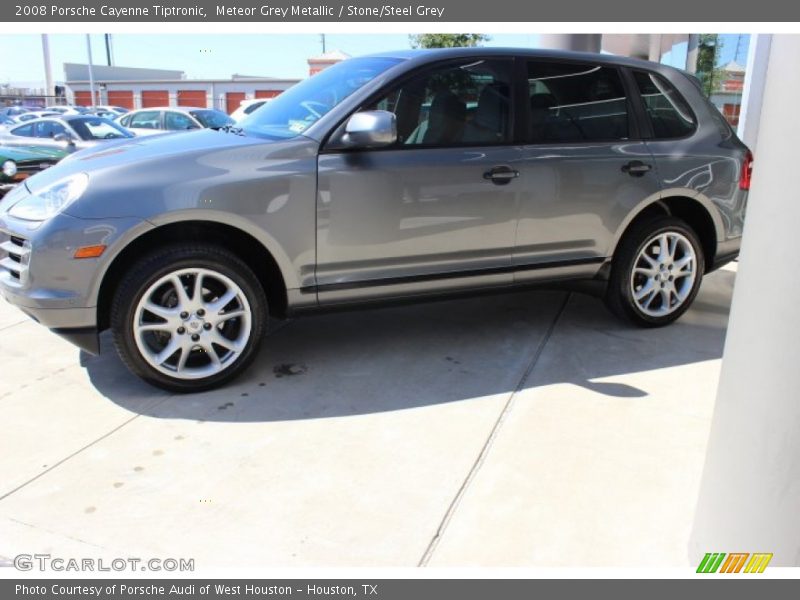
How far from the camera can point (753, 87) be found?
7211mm

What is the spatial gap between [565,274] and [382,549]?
8.13 ft

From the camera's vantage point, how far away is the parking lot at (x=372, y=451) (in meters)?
2.51

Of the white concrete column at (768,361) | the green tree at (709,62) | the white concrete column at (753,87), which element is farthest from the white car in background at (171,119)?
the white concrete column at (768,361)

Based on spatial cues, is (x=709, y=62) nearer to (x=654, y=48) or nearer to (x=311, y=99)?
(x=654, y=48)

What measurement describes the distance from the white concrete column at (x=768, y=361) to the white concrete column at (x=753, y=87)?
564 centimetres

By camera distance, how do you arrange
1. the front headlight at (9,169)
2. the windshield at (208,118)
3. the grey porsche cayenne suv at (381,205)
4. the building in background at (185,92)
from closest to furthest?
the grey porsche cayenne suv at (381,205) → the front headlight at (9,169) → the windshield at (208,118) → the building in background at (185,92)

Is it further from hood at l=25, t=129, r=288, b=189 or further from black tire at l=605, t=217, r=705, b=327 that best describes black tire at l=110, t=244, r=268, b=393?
black tire at l=605, t=217, r=705, b=327

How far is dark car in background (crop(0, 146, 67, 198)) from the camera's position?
890cm

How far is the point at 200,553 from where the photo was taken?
2436 mm

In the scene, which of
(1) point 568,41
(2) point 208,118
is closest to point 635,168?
(1) point 568,41

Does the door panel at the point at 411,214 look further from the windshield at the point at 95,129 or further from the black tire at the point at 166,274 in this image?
the windshield at the point at 95,129

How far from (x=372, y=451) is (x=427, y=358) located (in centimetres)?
116

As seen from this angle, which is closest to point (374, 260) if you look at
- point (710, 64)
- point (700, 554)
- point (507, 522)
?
point (507, 522)
